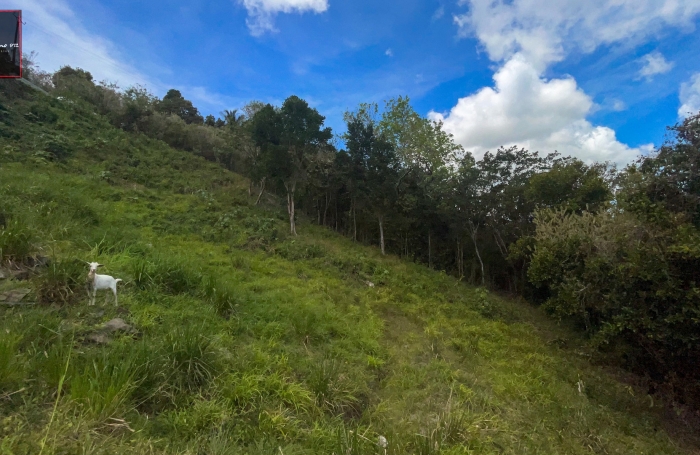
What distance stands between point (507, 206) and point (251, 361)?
18.9m

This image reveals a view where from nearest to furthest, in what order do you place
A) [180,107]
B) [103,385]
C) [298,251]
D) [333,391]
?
[103,385] → [333,391] → [298,251] → [180,107]

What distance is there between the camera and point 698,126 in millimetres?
7422

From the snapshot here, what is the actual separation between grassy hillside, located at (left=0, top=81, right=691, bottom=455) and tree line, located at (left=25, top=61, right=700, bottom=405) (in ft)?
6.54

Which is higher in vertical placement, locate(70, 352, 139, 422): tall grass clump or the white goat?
the white goat

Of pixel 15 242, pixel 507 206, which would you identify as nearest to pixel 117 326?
pixel 15 242

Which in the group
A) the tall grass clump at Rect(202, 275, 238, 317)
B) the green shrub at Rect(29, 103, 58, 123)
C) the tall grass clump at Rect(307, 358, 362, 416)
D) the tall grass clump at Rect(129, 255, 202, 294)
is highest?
the green shrub at Rect(29, 103, 58, 123)

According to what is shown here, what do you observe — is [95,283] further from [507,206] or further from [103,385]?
[507,206]

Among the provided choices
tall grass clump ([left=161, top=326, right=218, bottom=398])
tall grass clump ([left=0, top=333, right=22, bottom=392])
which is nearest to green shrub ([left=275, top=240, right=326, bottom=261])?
tall grass clump ([left=161, top=326, right=218, bottom=398])

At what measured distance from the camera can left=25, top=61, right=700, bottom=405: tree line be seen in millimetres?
6848

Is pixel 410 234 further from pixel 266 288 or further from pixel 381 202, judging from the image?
pixel 266 288

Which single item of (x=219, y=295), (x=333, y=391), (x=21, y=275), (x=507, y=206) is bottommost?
(x=333, y=391)

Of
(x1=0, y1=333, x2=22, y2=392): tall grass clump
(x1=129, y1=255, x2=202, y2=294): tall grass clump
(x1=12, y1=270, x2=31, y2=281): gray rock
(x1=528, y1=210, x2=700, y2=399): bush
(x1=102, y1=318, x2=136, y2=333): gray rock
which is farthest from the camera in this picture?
(x1=528, y1=210, x2=700, y2=399): bush

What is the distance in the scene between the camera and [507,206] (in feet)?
64.6

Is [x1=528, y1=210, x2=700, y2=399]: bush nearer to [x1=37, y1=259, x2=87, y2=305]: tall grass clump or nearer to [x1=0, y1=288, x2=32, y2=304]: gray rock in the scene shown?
[x1=37, y1=259, x2=87, y2=305]: tall grass clump
